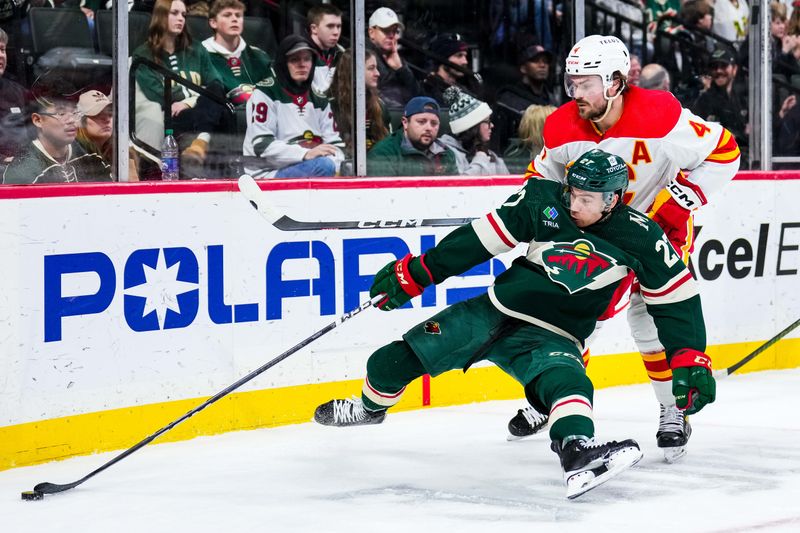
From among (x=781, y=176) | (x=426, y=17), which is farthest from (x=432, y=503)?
(x=781, y=176)

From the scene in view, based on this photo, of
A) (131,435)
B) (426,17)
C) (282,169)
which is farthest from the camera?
(426,17)

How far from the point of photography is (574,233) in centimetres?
359

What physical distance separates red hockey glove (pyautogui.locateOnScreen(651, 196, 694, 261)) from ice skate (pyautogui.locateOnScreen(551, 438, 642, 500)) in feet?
3.11

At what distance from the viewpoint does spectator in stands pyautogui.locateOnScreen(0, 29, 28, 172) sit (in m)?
4.32

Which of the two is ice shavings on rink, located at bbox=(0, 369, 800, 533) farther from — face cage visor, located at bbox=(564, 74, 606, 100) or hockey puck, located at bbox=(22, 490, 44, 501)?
face cage visor, located at bbox=(564, 74, 606, 100)

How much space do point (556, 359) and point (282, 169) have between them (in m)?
1.91

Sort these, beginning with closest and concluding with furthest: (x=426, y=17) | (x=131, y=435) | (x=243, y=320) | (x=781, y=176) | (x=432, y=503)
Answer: (x=432, y=503)
(x=131, y=435)
(x=243, y=320)
(x=426, y=17)
(x=781, y=176)

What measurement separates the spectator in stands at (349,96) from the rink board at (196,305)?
39 cm

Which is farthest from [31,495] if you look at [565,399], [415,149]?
[415,149]

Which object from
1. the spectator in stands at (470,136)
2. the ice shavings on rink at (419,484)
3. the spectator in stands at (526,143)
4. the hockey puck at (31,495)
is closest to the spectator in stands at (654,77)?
the spectator in stands at (526,143)

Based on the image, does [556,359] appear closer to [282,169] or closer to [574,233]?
[574,233]

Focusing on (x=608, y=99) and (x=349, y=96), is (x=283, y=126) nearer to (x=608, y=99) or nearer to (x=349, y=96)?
Result: (x=349, y=96)

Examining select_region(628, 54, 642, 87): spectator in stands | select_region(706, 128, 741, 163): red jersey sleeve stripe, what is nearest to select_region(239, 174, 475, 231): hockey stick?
select_region(706, 128, 741, 163): red jersey sleeve stripe

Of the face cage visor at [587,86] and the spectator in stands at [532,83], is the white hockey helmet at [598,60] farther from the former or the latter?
the spectator in stands at [532,83]
